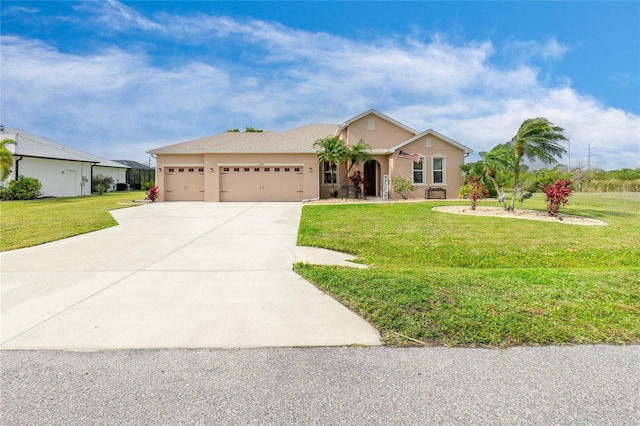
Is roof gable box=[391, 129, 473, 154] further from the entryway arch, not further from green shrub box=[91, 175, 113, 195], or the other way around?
green shrub box=[91, 175, 113, 195]

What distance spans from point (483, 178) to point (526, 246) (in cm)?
820

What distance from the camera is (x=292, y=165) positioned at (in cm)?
2061

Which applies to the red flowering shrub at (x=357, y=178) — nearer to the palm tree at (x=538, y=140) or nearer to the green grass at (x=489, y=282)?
the palm tree at (x=538, y=140)

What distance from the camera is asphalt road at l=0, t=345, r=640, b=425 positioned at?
81.6 inches

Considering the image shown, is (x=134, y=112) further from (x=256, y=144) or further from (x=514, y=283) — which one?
(x=514, y=283)

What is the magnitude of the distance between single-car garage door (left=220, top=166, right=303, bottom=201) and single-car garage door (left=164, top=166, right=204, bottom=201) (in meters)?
1.61

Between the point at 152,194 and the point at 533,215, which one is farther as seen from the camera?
the point at 152,194

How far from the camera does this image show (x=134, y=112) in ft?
64.8

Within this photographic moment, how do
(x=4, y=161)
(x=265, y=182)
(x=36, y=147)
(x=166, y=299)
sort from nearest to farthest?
1. (x=166, y=299)
2. (x=4, y=161)
3. (x=265, y=182)
4. (x=36, y=147)

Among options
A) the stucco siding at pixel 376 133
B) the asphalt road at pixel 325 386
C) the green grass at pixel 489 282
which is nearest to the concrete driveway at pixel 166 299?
the asphalt road at pixel 325 386

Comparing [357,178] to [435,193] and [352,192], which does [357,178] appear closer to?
[352,192]

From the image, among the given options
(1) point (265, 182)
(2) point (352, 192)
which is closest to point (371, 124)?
(2) point (352, 192)

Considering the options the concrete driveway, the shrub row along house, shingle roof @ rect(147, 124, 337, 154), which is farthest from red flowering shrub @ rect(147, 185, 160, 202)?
the concrete driveway

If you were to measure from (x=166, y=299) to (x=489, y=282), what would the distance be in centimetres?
460
